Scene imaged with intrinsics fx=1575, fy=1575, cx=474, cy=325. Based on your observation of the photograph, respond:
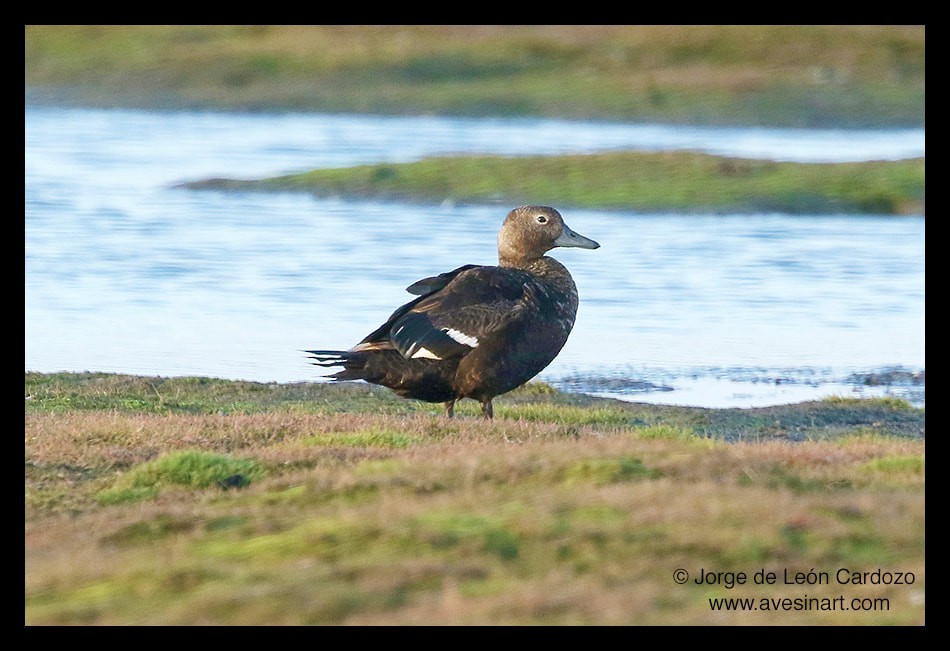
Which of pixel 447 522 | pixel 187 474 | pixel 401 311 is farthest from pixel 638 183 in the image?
pixel 447 522

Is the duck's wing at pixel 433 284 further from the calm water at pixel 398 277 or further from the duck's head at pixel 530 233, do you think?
the calm water at pixel 398 277

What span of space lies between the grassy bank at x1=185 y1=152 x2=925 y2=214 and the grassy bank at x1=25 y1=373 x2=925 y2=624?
1608 centimetres

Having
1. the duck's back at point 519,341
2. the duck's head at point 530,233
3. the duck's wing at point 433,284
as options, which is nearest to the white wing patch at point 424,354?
the duck's back at point 519,341

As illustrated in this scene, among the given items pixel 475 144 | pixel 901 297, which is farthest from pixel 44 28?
pixel 901 297

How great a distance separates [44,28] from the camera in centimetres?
4484

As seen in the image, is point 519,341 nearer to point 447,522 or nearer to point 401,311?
point 401,311

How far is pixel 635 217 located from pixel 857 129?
483 inches

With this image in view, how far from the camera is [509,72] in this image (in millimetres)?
40938

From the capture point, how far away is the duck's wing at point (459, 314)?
10.4 metres

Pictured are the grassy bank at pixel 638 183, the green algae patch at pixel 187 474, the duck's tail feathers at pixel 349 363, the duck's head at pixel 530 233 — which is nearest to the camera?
the green algae patch at pixel 187 474

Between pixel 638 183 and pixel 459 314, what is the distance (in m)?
16.9
